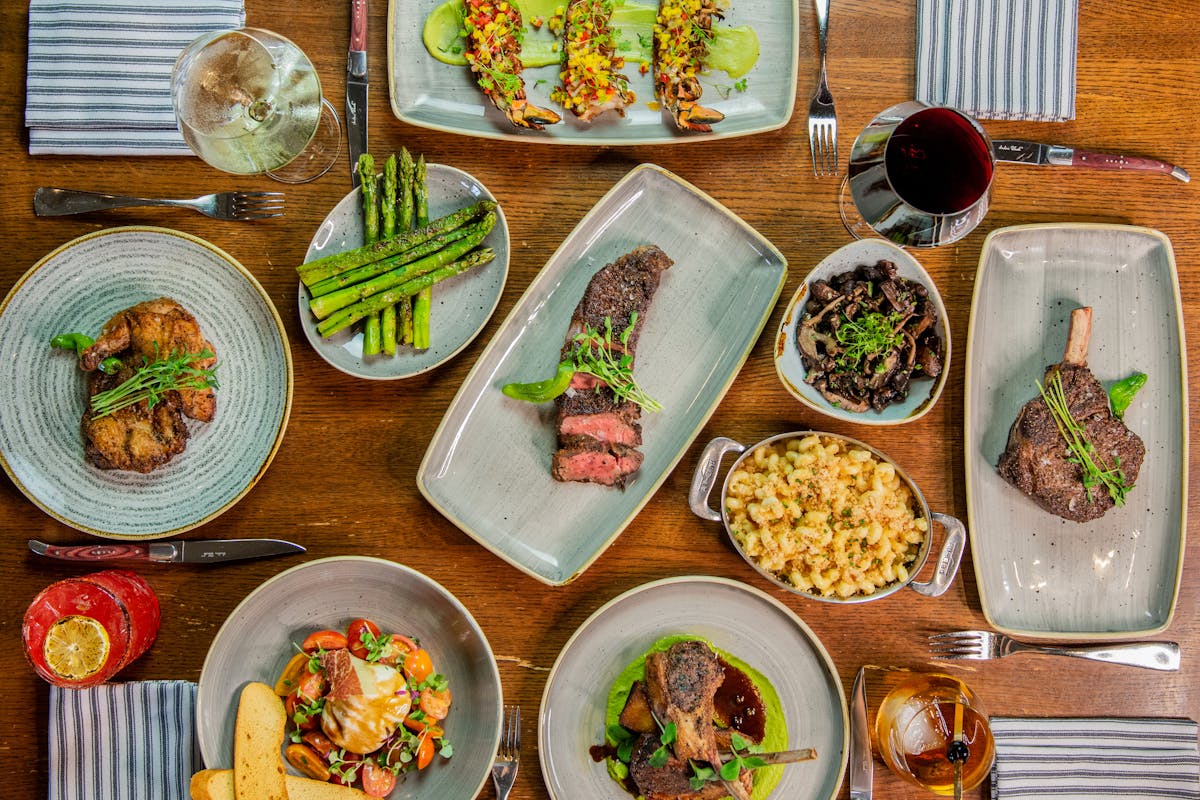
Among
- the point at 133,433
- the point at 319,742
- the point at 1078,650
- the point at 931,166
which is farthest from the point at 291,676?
the point at 1078,650

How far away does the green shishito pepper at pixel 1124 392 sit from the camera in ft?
10.2

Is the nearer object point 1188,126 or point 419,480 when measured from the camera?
point 419,480

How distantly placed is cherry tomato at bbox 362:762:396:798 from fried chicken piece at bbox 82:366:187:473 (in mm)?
1280

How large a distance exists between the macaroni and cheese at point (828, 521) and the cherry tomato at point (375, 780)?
1471 millimetres

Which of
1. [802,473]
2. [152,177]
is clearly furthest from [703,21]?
[152,177]

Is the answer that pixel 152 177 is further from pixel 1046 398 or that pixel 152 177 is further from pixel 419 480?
pixel 1046 398

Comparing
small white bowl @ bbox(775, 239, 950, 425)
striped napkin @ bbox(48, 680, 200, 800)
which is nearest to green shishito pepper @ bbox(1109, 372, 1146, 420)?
small white bowl @ bbox(775, 239, 950, 425)

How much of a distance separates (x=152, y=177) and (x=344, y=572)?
5.38 ft

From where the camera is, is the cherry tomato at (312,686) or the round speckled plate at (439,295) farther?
the round speckled plate at (439,295)

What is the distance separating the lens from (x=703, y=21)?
3160 mm

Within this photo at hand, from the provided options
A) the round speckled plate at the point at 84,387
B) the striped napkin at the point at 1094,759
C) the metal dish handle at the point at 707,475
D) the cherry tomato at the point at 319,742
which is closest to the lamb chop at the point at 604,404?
the metal dish handle at the point at 707,475

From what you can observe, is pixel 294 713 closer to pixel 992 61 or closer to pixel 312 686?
pixel 312 686

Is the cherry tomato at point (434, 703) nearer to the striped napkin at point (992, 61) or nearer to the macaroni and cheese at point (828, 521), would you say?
the macaroni and cheese at point (828, 521)

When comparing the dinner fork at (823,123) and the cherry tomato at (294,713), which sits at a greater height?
the dinner fork at (823,123)
